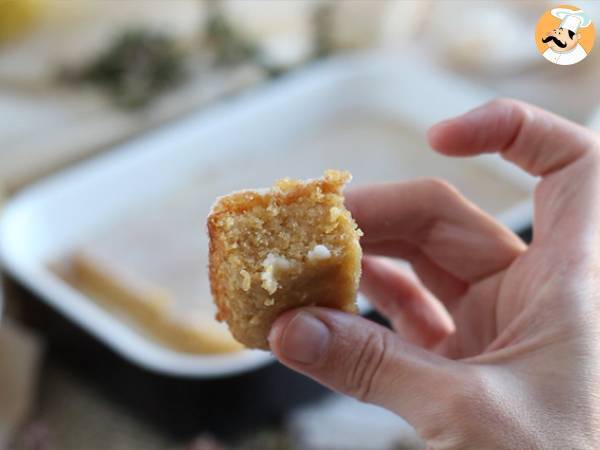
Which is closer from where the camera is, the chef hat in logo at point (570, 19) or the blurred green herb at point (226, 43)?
the chef hat in logo at point (570, 19)

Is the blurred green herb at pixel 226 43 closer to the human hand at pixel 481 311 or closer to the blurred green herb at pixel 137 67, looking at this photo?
the blurred green herb at pixel 137 67

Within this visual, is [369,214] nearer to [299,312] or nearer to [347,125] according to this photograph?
[299,312]

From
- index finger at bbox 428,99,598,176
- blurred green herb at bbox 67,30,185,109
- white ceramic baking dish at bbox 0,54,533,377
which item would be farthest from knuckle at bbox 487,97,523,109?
blurred green herb at bbox 67,30,185,109

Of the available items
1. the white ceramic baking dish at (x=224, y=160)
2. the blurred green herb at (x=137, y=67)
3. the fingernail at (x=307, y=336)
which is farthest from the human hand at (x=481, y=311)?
the blurred green herb at (x=137, y=67)

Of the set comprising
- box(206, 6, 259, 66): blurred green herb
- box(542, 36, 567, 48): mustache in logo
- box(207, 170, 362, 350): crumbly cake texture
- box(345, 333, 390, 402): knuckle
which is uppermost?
box(542, 36, 567, 48): mustache in logo

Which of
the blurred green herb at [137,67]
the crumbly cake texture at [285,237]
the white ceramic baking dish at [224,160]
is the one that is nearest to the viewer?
the crumbly cake texture at [285,237]

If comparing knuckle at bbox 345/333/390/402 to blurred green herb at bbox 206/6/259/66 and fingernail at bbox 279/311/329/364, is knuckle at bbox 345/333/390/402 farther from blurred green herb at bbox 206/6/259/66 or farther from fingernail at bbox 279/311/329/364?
blurred green herb at bbox 206/6/259/66

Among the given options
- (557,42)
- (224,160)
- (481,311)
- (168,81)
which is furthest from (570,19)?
(168,81)
